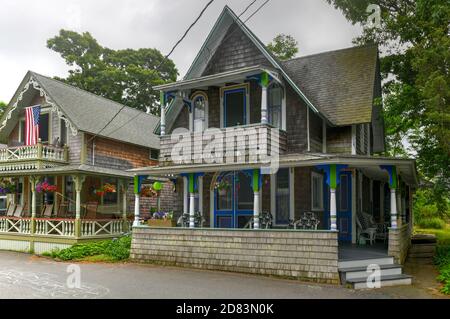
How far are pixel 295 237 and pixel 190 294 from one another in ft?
12.1

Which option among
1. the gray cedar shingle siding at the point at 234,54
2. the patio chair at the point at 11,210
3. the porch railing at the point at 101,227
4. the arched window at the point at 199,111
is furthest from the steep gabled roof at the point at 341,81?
the patio chair at the point at 11,210

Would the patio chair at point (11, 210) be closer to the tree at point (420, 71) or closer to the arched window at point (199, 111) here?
the arched window at point (199, 111)

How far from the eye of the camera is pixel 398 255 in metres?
12.5

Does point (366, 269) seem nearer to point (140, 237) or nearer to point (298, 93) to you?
point (298, 93)

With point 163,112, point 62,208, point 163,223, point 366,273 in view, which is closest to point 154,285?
point 163,223

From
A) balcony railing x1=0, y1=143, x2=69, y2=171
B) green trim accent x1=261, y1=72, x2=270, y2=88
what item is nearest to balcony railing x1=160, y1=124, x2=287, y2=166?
green trim accent x1=261, y1=72, x2=270, y2=88

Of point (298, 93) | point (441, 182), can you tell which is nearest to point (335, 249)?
point (298, 93)

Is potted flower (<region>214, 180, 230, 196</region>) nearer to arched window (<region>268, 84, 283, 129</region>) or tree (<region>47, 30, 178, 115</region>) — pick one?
arched window (<region>268, 84, 283, 129</region>)

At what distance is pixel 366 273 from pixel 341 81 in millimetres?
7699

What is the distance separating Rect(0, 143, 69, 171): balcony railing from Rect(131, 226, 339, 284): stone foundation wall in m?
7.26

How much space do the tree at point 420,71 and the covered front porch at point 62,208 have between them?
12443 millimetres

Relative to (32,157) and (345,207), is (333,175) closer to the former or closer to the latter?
(345,207)

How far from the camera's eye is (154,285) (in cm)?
1113

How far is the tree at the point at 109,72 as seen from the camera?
40000mm
